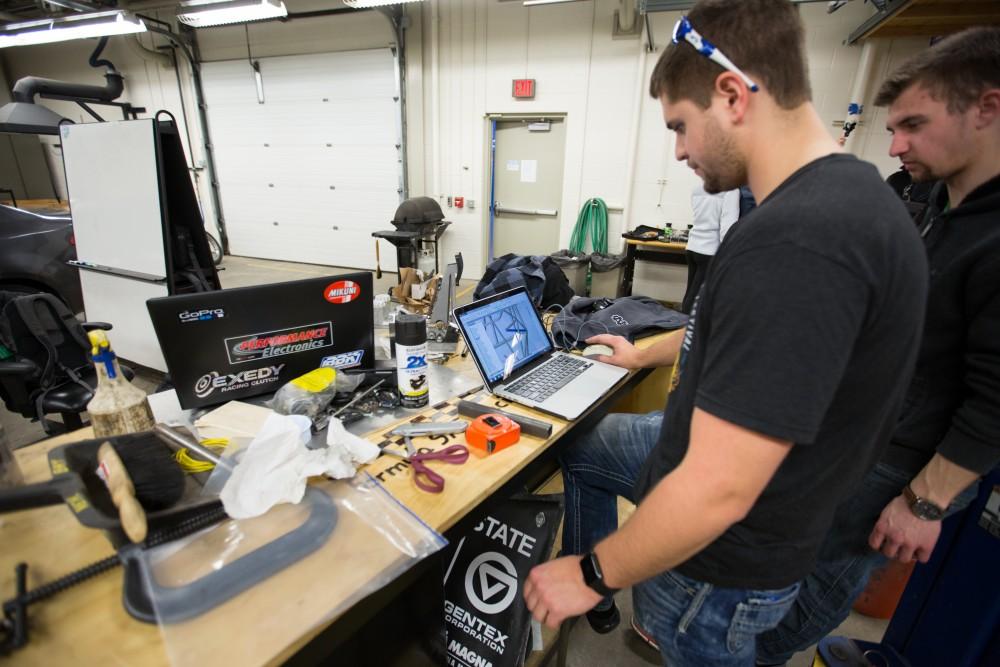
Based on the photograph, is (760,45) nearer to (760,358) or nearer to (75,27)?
(760,358)

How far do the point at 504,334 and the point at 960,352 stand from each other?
0.99m

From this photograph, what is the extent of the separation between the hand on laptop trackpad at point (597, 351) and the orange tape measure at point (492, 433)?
0.55m

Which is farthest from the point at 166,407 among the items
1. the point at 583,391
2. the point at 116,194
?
the point at 116,194

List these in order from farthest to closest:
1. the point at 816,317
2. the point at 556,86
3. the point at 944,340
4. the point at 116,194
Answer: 1. the point at 556,86
2. the point at 116,194
3. the point at 944,340
4. the point at 816,317

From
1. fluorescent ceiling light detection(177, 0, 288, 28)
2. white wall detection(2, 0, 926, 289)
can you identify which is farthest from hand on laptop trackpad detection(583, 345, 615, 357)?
fluorescent ceiling light detection(177, 0, 288, 28)

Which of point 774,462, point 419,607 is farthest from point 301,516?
point 774,462

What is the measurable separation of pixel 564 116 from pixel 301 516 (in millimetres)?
4829

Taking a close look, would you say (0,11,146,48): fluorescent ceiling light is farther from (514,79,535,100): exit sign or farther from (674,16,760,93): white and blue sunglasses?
(674,16,760,93): white and blue sunglasses

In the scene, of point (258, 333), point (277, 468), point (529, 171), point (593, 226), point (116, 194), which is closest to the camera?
point (277, 468)

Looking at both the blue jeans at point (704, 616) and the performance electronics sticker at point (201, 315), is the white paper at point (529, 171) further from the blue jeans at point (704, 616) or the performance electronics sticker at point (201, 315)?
the blue jeans at point (704, 616)

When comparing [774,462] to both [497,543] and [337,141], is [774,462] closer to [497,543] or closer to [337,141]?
[497,543]

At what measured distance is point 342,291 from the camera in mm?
1203

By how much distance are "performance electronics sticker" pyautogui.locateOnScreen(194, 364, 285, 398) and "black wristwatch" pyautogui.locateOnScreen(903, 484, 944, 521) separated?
1.46 metres

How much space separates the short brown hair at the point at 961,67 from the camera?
0.87m
